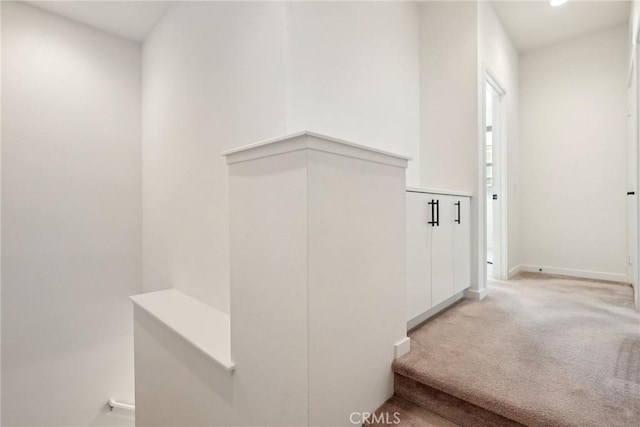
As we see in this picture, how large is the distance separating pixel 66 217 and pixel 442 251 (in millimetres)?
3477

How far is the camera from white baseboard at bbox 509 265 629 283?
3234mm

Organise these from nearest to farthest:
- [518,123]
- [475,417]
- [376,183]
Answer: [475,417], [376,183], [518,123]

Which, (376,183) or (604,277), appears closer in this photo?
(376,183)

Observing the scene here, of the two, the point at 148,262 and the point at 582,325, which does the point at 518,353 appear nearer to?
the point at 582,325

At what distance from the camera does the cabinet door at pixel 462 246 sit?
7.70 feet

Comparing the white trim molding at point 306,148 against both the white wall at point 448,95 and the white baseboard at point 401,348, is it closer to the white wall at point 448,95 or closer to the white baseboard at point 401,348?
the white baseboard at point 401,348

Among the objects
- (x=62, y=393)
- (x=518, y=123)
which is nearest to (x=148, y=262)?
(x=62, y=393)

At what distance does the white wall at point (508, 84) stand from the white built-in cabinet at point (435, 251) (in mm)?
1138

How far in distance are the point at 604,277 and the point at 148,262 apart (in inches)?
202

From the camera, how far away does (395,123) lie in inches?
100

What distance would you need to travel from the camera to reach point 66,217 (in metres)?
2.88

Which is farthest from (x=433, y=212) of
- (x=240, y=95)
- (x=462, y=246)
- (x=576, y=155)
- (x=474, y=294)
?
(x=576, y=155)

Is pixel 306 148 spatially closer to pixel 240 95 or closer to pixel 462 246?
pixel 240 95

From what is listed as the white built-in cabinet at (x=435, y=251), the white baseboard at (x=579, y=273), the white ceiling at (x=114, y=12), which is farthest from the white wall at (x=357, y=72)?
the white baseboard at (x=579, y=273)
